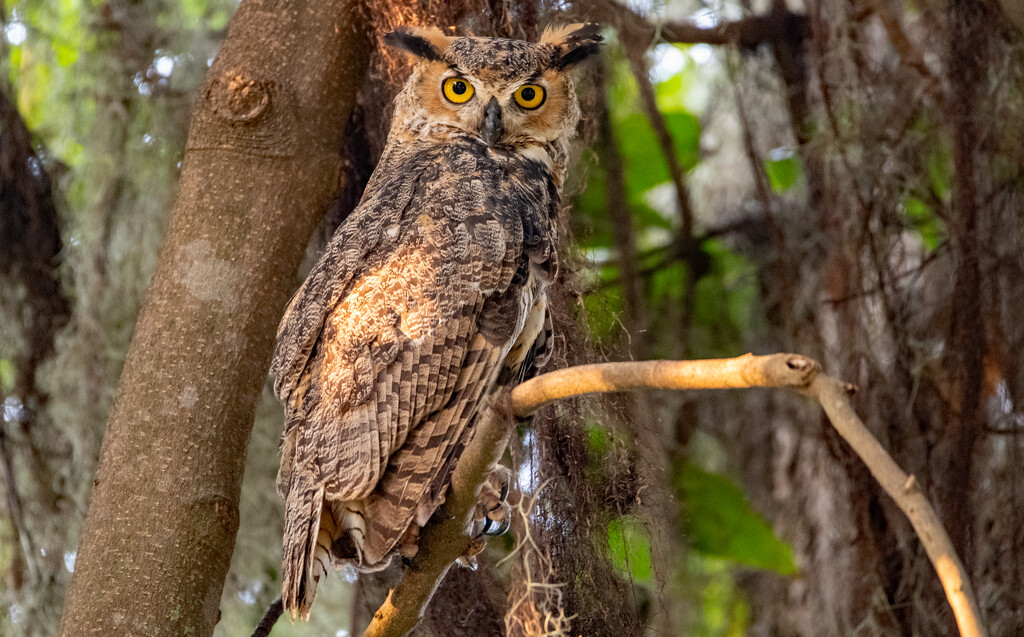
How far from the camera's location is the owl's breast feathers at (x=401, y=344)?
1.43 metres

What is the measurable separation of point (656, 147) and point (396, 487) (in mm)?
2045

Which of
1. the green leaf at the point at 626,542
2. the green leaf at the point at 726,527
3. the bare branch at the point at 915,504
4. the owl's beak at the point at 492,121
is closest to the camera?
the bare branch at the point at 915,504

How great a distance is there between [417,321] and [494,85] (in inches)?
18.2

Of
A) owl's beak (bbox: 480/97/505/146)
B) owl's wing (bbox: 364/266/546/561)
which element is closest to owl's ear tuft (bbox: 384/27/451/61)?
owl's beak (bbox: 480/97/505/146)

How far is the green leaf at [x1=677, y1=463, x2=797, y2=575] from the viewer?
2445 millimetres

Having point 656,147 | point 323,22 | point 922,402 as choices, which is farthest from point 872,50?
point 323,22

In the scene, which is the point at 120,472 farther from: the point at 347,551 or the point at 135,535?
the point at 347,551

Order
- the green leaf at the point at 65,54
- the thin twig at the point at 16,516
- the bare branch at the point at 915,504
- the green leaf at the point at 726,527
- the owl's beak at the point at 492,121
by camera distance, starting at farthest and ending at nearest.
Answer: the green leaf at the point at 65,54 < the green leaf at the point at 726,527 < the thin twig at the point at 16,516 < the owl's beak at the point at 492,121 < the bare branch at the point at 915,504

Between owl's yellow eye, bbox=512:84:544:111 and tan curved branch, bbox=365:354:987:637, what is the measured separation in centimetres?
72

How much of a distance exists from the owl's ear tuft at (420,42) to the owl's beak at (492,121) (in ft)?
0.45

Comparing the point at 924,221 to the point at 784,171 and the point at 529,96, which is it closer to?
the point at 784,171

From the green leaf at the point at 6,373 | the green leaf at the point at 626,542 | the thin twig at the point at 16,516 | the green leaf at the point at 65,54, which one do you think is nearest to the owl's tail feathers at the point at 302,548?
the green leaf at the point at 626,542

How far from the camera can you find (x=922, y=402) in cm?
258

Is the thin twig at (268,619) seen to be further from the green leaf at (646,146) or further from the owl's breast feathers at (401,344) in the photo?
the green leaf at (646,146)
